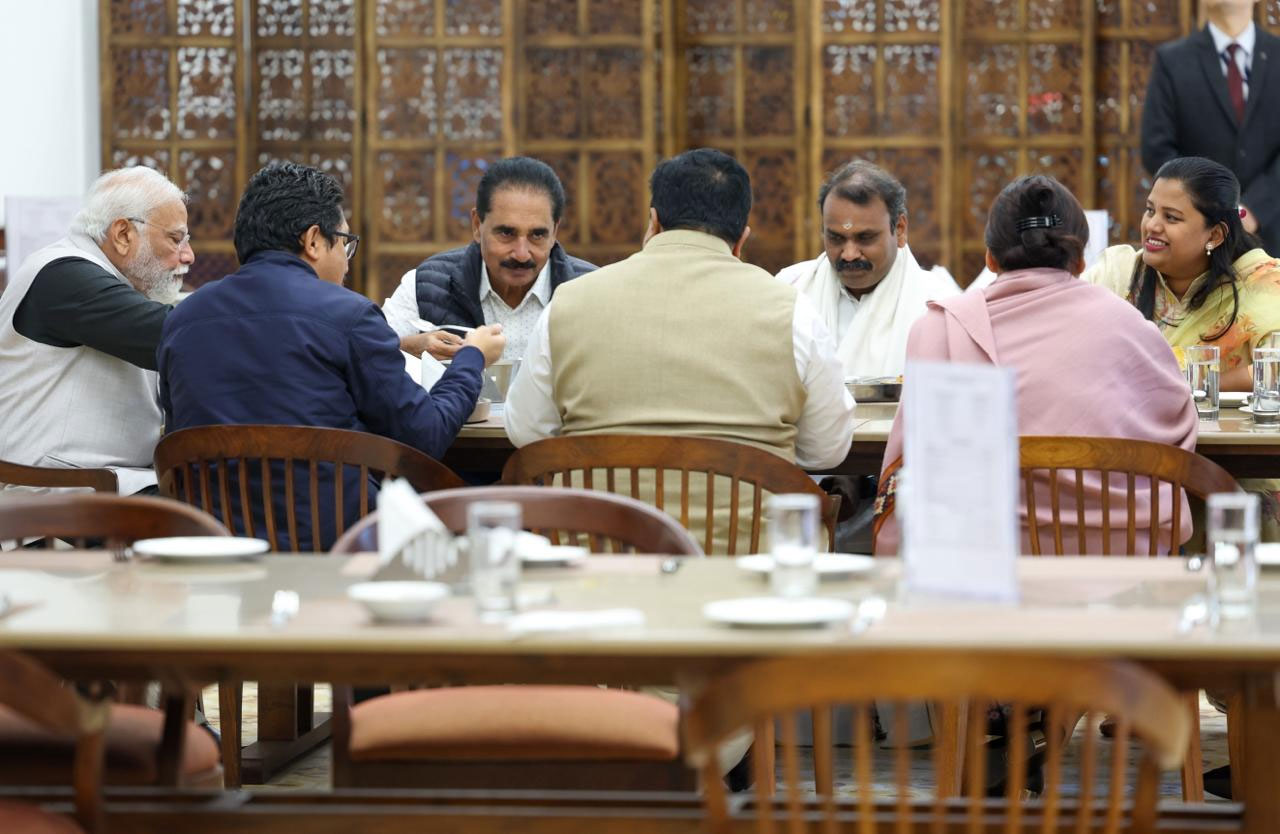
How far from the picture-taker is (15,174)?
282 inches

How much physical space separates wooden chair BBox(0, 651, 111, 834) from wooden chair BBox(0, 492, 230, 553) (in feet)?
1.91

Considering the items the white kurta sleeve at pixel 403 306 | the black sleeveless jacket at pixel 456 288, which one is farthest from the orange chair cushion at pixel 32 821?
the black sleeveless jacket at pixel 456 288

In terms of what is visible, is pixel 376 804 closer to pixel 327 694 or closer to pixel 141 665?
pixel 141 665

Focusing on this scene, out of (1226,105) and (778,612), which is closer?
(778,612)

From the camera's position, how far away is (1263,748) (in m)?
1.93

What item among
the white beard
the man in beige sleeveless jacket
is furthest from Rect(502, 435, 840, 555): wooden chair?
the white beard

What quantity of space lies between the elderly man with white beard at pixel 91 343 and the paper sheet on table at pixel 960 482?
2304mm

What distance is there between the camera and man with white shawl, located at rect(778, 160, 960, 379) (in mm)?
4965

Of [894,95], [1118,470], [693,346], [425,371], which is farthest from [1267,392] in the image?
[894,95]

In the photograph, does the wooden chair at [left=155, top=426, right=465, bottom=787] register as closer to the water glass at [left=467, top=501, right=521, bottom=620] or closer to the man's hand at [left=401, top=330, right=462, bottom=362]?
the man's hand at [left=401, top=330, right=462, bottom=362]

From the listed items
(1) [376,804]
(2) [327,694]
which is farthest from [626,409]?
(2) [327,694]

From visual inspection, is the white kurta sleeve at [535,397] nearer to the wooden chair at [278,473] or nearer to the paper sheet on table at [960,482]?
the wooden chair at [278,473]

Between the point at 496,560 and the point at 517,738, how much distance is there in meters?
0.45

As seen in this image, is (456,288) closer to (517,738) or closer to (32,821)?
(517,738)
